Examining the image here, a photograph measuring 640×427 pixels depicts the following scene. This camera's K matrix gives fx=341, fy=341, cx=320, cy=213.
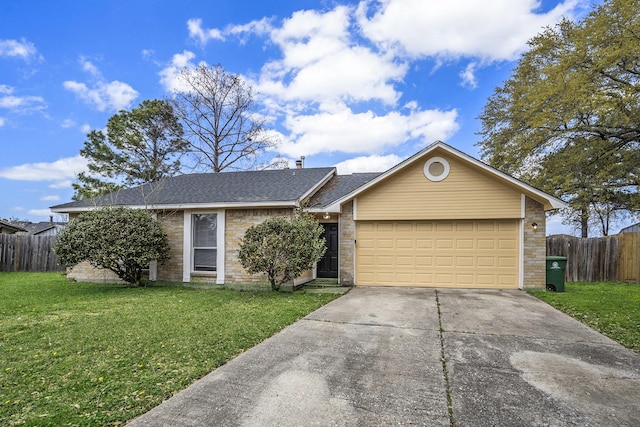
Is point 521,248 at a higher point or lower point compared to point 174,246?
higher

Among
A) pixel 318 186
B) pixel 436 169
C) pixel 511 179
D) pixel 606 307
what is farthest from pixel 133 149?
pixel 606 307

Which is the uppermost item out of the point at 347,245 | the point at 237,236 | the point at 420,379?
the point at 237,236

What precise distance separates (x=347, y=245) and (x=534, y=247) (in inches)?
213

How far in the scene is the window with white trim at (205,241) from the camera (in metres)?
11.0

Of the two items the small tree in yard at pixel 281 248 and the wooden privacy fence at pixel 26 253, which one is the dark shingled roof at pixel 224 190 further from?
the wooden privacy fence at pixel 26 253

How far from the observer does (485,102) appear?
63.9 ft

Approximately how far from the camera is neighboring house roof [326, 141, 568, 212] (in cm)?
944

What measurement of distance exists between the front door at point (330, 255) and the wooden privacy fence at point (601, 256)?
8.42 m

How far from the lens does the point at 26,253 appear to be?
16.3m

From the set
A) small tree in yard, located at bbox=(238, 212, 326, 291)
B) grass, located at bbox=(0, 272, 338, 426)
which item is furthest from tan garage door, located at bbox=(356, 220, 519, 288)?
grass, located at bbox=(0, 272, 338, 426)

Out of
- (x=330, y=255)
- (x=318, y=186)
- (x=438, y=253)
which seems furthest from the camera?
(x=318, y=186)

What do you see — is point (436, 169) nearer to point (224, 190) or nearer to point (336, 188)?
point (336, 188)

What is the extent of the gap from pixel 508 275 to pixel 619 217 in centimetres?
1297

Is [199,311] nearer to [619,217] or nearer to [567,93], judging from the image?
[567,93]
